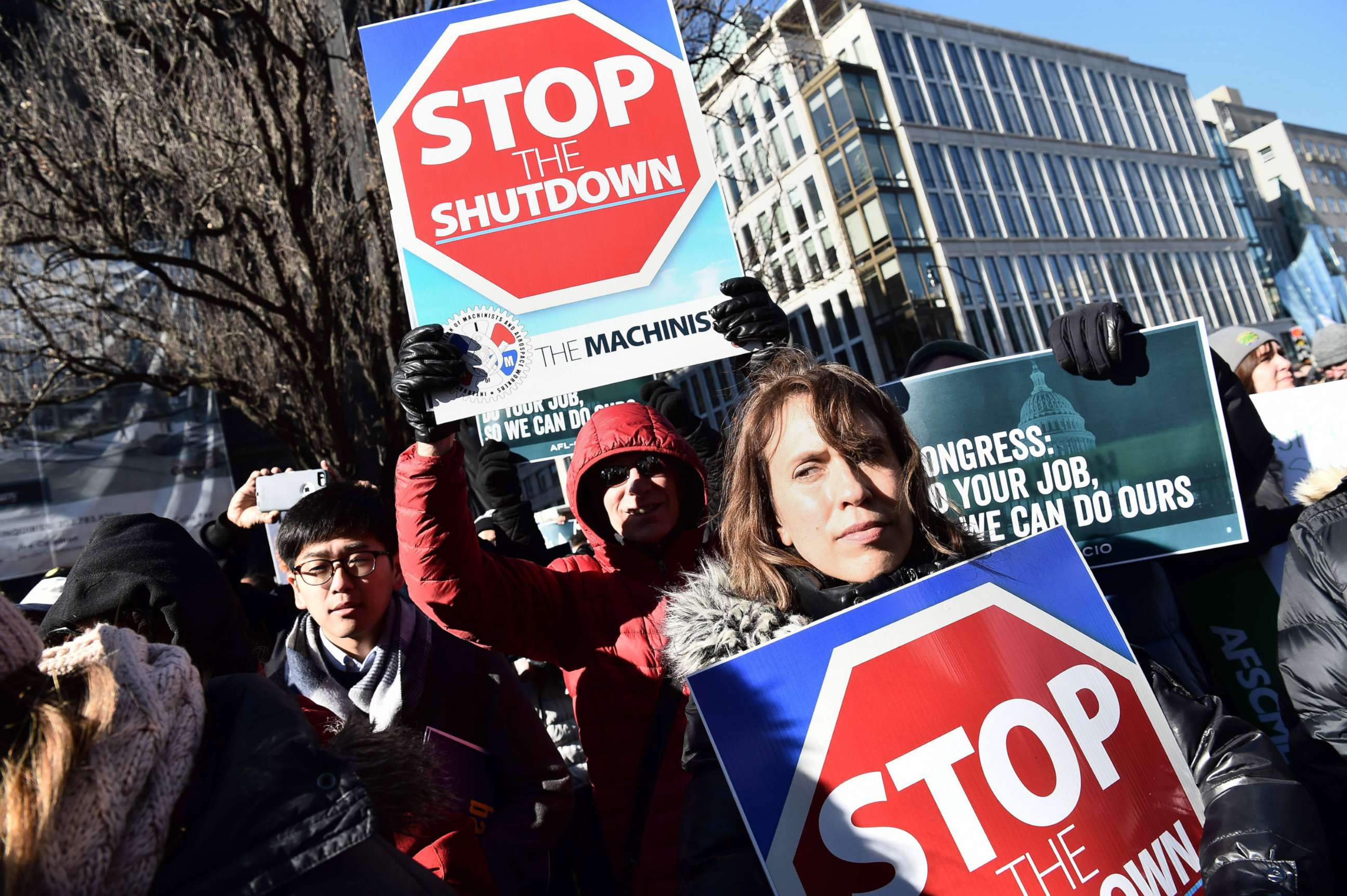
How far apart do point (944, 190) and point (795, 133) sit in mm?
8036

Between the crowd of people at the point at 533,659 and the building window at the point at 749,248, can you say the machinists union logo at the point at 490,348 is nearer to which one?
the crowd of people at the point at 533,659

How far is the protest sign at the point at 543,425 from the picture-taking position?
5.83 m

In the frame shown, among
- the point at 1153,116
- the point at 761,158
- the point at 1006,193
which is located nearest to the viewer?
the point at 761,158

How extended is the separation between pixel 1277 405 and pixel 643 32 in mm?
2427

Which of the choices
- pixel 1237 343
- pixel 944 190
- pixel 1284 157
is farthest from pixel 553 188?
pixel 1284 157

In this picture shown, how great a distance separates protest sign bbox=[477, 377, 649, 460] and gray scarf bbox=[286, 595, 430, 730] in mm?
3249

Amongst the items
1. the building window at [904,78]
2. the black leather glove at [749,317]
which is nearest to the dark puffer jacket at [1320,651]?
the black leather glove at [749,317]

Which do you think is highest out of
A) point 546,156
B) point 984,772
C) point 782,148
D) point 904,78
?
point 904,78

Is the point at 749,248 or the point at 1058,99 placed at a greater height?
the point at 1058,99

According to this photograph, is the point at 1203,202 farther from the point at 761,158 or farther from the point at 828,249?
the point at 761,158

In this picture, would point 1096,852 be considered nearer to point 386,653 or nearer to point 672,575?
point 672,575

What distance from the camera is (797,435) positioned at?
184cm

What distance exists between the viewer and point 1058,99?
186ft

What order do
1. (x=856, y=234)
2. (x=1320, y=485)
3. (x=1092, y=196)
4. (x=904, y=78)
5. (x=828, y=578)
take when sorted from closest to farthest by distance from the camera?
(x=828, y=578) → (x=1320, y=485) → (x=856, y=234) → (x=904, y=78) → (x=1092, y=196)
